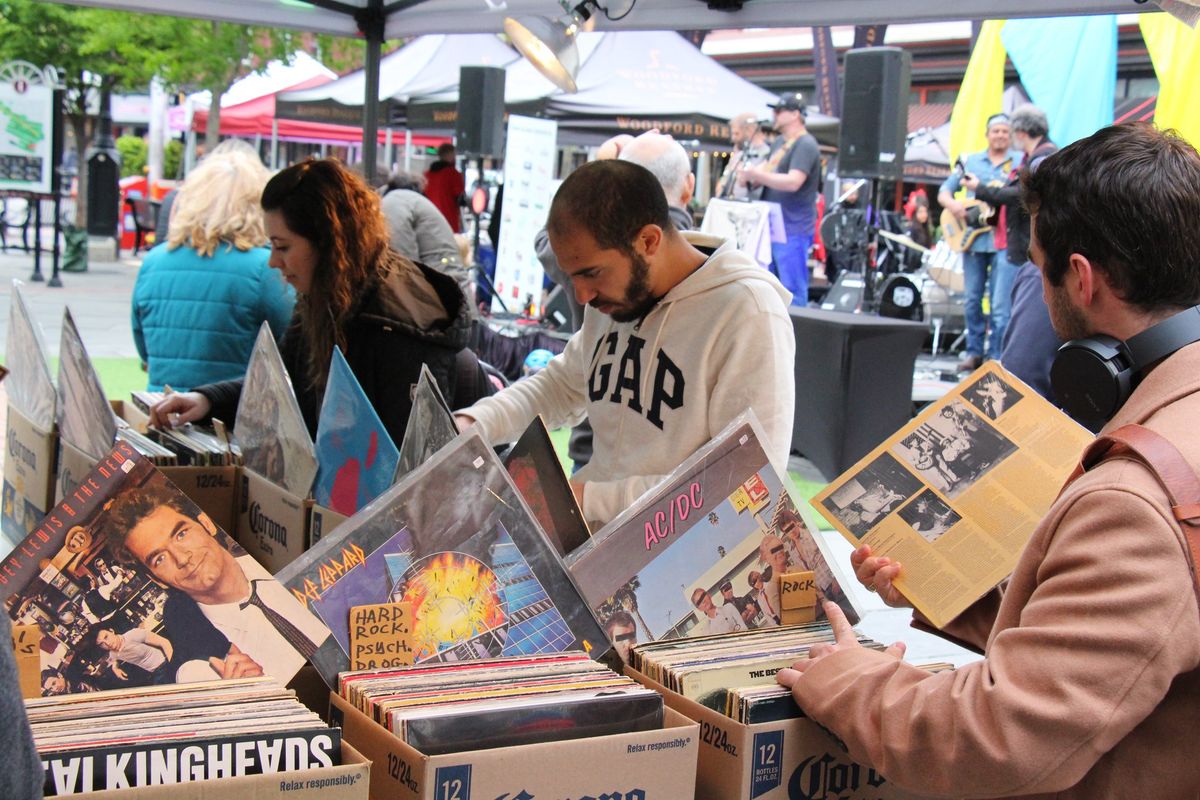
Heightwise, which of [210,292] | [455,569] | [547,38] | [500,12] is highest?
[500,12]

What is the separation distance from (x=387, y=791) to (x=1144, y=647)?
0.89 meters

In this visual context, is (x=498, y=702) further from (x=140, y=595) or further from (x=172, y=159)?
(x=172, y=159)

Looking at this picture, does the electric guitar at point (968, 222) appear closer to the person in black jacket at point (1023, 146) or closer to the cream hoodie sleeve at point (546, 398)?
the person in black jacket at point (1023, 146)

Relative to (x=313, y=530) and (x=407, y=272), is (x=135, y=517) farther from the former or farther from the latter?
(x=407, y=272)

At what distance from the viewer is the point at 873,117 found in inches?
356

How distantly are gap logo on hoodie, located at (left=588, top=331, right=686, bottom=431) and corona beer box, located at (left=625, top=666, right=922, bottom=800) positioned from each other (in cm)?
95

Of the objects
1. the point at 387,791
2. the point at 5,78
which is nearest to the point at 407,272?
the point at 387,791

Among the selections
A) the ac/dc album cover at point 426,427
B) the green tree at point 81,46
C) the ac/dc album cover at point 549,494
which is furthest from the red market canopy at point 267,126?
the ac/dc album cover at point 549,494

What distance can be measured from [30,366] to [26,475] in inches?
11.6

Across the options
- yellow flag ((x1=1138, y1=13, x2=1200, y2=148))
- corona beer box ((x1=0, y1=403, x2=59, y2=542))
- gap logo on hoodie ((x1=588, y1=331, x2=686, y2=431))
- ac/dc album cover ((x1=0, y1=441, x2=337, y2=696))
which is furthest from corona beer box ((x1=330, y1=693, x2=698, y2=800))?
yellow flag ((x1=1138, y1=13, x2=1200, y2=148))

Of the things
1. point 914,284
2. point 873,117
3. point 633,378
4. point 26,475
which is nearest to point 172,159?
point 914,284

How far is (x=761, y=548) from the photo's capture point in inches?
76.2

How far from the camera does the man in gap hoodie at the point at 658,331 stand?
2.49 m

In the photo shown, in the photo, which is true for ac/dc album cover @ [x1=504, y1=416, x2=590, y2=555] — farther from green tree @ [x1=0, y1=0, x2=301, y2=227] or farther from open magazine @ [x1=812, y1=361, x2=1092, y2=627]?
green tree @ [x1=0, y1=0, x2=301, y2=227]
